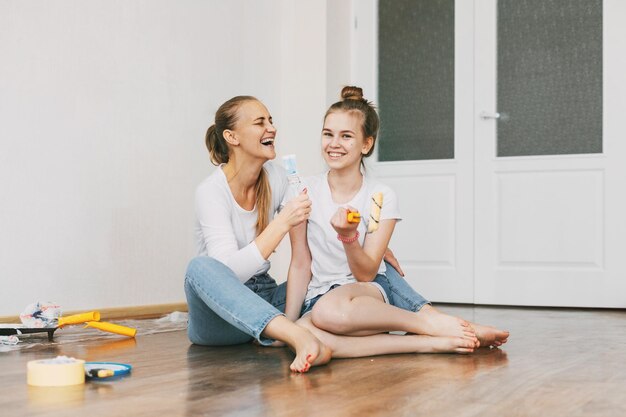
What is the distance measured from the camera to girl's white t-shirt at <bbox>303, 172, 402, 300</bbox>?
6.90 feet

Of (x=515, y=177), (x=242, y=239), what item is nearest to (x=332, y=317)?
(x=242, y=239)

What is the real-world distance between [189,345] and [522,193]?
7.47 feet

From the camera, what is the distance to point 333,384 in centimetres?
154

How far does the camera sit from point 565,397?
1.43m

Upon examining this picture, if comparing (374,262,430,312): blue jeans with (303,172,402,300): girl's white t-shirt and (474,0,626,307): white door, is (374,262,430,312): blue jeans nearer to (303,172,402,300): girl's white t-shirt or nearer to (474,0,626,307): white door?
(303,172,402,300): girl's white t-shirt

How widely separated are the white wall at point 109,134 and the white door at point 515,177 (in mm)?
694

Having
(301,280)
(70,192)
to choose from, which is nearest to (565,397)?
(301,280)

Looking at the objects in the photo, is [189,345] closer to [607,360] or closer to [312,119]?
[607,360]

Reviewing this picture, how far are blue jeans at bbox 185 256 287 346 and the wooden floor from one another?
56 mm

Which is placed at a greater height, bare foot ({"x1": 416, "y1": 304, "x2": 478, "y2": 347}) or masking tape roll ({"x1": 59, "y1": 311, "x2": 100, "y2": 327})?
bare foot ({"x1": 416, "y1": 304, "x2": 478, "y2": 347})

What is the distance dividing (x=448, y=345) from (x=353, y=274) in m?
0.30

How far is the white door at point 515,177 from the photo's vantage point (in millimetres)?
3807

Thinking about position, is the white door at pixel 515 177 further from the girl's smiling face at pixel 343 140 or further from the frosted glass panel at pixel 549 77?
the girl's smiling face at pixel 343 140

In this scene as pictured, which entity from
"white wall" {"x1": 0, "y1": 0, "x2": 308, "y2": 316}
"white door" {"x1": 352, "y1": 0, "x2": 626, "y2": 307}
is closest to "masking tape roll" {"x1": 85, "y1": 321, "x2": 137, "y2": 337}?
"white wall" {"x1": 0, "y1": 0, "x2": 308, "y2": 316}
